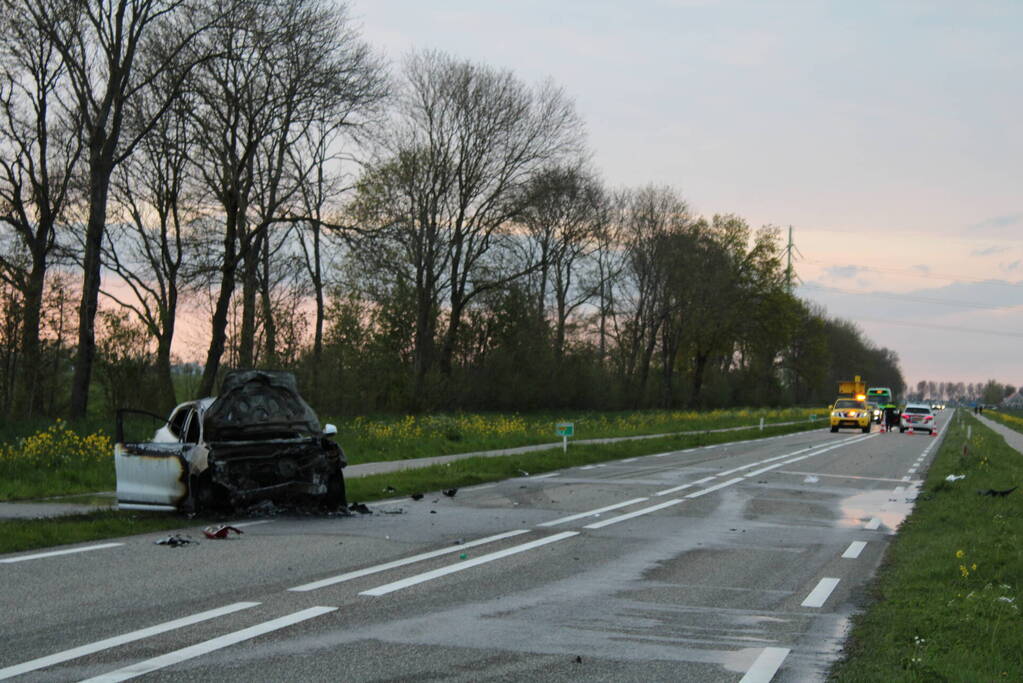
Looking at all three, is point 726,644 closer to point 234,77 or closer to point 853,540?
point 853,540

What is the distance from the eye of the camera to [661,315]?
75062 mm

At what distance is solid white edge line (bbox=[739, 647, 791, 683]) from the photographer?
5734 millimetres

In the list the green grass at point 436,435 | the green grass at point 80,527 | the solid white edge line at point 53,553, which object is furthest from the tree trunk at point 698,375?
the solid white edge line at point 53,553

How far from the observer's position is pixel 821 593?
28.2 ft

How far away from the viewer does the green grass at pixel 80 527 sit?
404 inches

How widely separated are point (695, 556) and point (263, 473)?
5.31 metres

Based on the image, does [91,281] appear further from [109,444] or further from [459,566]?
[459,566]

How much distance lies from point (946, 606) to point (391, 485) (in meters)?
10.3

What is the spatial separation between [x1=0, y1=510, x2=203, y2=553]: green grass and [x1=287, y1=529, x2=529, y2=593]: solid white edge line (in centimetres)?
337

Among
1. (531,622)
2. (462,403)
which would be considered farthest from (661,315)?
(531,622)

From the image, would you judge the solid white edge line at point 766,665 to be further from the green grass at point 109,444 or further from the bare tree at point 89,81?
the bare tree at point 89,81

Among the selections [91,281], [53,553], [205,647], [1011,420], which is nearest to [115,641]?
[205,647]

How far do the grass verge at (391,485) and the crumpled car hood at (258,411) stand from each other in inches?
48.1

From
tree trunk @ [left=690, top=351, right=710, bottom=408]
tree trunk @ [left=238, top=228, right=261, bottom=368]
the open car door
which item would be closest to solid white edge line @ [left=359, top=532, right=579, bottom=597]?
the open car door
